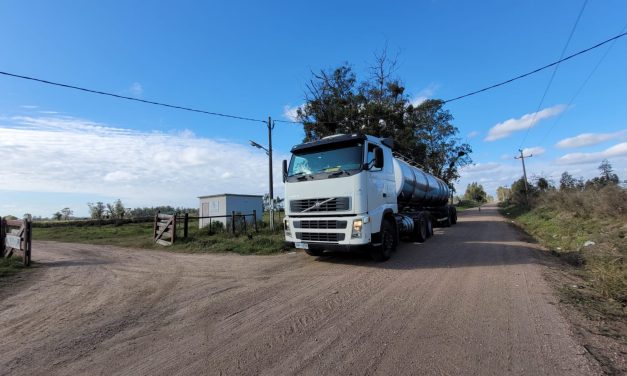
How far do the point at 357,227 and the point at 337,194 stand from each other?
96 centimetres

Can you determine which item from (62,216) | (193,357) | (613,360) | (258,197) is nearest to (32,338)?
(193,357)

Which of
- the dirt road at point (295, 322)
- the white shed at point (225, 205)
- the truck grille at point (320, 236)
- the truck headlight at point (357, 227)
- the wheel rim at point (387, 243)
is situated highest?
the white shed at point (225, 205)

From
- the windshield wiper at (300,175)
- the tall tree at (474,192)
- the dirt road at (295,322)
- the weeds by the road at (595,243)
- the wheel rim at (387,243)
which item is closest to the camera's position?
the dirt road at (295,322)

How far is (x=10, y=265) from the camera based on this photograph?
9.80m

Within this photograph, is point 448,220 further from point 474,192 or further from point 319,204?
point 474,192

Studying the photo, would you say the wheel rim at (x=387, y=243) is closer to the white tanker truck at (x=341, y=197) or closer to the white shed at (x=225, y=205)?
the white tanker truck at (x=341, y=197)

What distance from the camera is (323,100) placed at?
1145 inches

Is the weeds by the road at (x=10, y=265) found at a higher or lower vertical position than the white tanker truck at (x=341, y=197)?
lower

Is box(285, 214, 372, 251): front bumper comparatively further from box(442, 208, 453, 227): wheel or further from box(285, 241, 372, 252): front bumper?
box(442, 208, 453, 227): wheel

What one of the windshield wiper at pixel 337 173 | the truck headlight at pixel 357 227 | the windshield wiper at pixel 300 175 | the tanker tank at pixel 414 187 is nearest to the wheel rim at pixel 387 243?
the truck headlight at pixel 357 227

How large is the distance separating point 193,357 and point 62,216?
57776mm

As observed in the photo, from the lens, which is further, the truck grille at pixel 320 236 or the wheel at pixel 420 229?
the wheel at pixel 420 229

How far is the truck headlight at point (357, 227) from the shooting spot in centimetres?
823

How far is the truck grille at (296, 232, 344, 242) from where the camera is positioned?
27.9 feet
